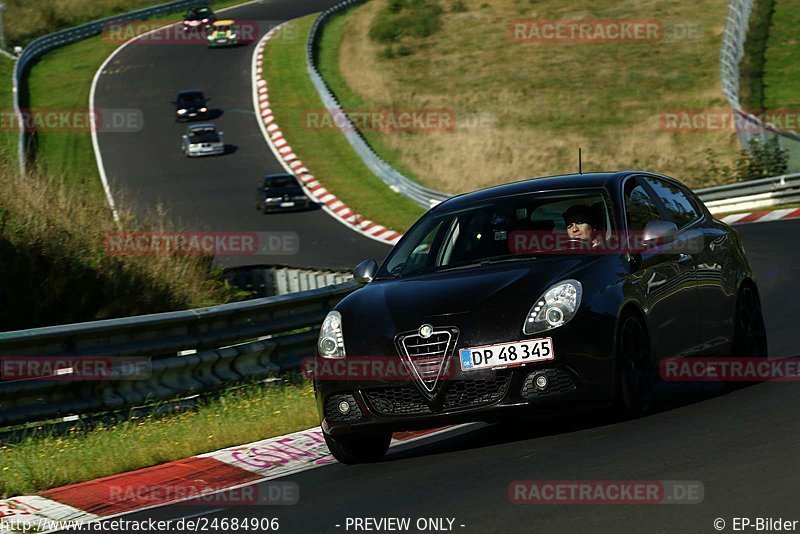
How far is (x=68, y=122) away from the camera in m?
47.1

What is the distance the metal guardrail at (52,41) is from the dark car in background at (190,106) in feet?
18.1

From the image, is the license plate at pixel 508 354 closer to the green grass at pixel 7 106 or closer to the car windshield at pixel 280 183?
the car windshield at pixel 280 183

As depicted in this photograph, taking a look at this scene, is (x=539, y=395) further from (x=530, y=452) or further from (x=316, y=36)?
(x=316, y=36)

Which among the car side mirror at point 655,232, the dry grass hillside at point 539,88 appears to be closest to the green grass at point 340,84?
the dry grass hillside at point 539,88

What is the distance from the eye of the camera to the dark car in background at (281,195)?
Result: 35.6 meters

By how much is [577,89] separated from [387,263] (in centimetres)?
4210

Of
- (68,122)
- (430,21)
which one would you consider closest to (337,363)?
(68,122)

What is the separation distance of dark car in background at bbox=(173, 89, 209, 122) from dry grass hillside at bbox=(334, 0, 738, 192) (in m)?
5.47

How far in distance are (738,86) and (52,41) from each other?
3209 centimetres

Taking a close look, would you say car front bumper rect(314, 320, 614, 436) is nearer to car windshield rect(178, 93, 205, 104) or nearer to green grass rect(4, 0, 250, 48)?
car windshield rect(178, 93, 205, 104)

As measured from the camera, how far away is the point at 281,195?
3556cm

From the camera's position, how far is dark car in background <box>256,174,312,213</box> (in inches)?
1401

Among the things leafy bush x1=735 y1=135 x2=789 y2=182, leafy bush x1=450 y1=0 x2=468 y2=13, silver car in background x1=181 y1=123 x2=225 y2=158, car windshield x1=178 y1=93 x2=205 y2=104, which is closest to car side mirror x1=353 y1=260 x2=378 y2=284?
leafy bush x1=735 y1=135 x2=789 y2=182

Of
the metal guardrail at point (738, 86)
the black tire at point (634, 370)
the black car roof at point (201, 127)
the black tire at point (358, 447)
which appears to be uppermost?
the black tire at point (634, 370)
